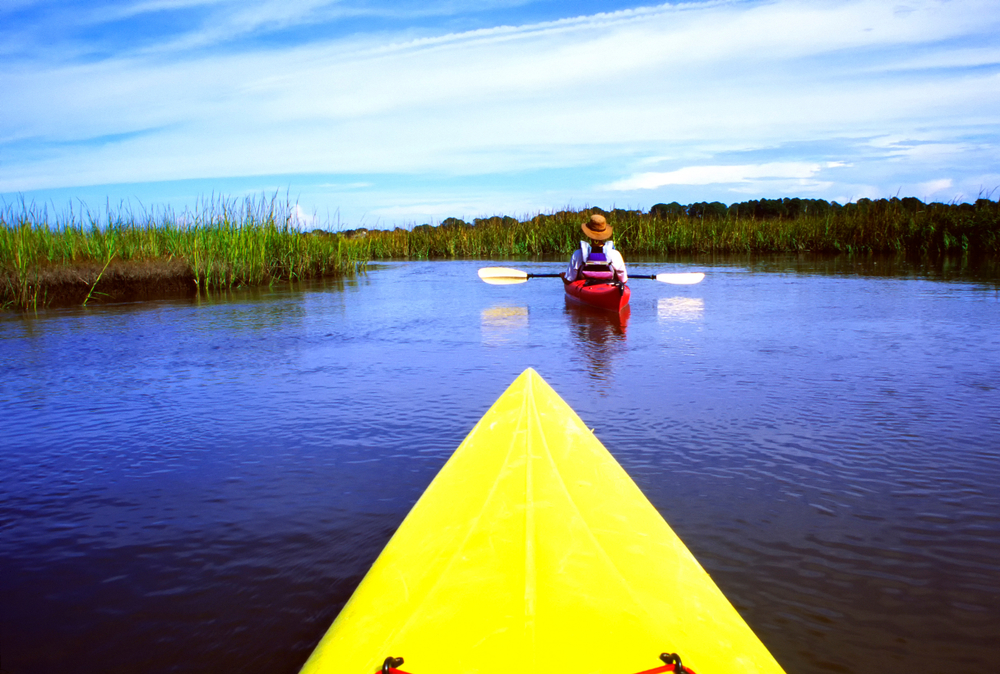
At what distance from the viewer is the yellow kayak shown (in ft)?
5.09

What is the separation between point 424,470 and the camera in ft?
12.9

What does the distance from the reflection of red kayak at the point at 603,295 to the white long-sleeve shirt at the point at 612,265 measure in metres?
0.16

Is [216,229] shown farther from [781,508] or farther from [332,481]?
[781,508]

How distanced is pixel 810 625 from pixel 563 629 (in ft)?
4.12

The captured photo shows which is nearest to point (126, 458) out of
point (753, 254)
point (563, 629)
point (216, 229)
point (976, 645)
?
point (563, 629)

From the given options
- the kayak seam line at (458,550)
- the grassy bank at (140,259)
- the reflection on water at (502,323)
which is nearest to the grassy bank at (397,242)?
the grassy bank at (140,259)

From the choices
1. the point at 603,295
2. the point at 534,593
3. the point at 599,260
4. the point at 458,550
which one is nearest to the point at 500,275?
the point at 599,260

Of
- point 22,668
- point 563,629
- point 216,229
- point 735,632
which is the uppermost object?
point 216,229

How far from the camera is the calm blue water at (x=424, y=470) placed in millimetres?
2445

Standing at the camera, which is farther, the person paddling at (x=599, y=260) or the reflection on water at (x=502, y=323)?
the person paddling at (x=599, y=260)

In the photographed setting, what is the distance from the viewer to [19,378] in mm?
6625

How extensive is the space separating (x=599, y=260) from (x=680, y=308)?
1.83m

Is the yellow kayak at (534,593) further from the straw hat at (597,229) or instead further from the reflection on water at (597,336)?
the straw hat at (597,229)

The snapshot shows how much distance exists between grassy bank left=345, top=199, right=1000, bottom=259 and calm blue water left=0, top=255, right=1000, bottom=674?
13.8m
